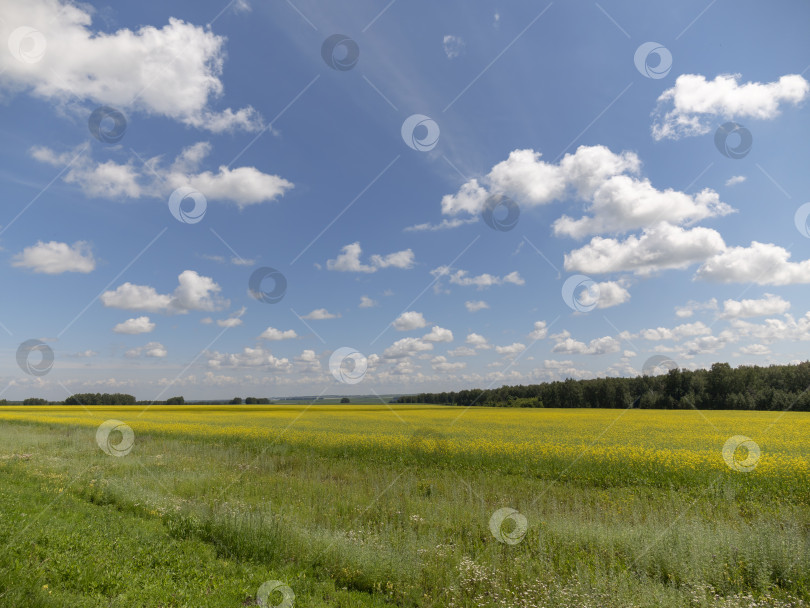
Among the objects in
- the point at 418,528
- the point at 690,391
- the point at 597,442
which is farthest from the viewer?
the point at 690,391

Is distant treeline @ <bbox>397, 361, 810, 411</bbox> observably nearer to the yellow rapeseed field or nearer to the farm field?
the yellow rapeseed field

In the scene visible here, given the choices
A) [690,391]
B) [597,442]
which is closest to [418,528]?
[597,442]

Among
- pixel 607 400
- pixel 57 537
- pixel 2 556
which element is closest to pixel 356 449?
pixel 57 537

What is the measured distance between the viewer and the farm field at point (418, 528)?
639cm

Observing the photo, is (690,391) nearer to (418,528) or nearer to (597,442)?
(597,442)

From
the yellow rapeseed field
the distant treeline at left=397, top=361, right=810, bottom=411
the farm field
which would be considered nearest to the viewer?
the farm field

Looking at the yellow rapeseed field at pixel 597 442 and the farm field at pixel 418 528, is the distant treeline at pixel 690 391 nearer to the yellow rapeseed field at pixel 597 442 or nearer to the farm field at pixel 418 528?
the yellow rapeseed field at pixel 597 442

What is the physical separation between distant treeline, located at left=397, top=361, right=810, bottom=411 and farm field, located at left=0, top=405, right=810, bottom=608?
4736 centimetres

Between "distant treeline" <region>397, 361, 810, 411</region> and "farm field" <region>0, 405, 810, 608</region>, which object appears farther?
"distant treeline" <region>397, 361, 810, 411</region>

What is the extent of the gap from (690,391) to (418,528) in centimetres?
6868

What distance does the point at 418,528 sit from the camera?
30.8ft

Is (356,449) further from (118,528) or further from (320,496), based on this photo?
(118,528)

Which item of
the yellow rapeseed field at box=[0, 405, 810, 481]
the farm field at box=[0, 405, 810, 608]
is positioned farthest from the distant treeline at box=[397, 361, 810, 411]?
the farm field at box=[0, 405, 810, 608]

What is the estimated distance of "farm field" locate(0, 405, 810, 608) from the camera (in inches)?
252
